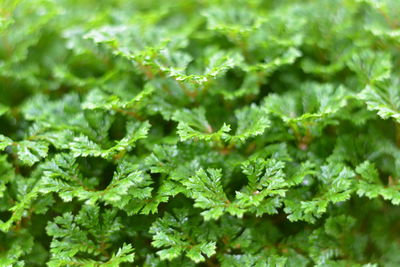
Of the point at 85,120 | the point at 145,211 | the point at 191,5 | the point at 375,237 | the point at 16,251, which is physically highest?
the point at 191,5

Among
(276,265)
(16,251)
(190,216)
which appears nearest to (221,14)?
(190,216)

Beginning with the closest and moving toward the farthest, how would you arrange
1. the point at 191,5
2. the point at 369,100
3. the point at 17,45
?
the point at 369,100
the point at 17,45
the point at 191,5

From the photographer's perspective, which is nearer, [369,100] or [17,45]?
[369,100]

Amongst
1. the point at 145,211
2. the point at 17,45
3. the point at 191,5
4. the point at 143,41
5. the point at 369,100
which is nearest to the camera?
the point at 145,211

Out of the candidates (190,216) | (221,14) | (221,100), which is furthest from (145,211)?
(221,14)

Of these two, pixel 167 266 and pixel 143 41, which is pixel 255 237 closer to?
pixel 167 266

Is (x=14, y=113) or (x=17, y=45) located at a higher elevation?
(x=17, y=45)

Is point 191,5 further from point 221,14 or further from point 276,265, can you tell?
point 276,265
